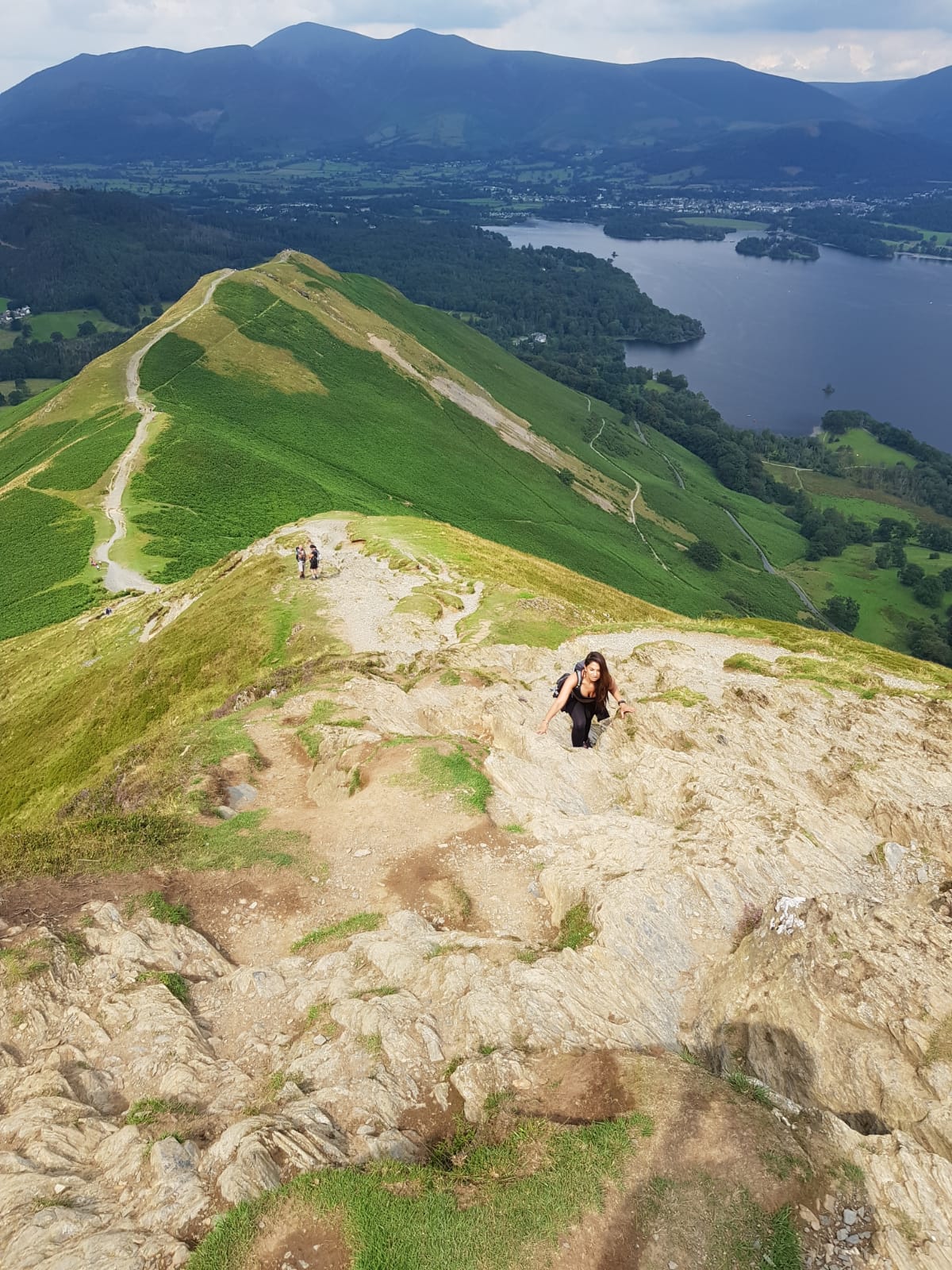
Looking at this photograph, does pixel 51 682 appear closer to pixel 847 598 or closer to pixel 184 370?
pixel 184 370

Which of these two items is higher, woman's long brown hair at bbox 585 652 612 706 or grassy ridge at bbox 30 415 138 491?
grassy ridge at bbox 30 415 138 491

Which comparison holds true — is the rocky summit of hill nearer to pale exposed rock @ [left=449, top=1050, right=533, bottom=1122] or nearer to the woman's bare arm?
pale exposed rock @ [left=449, top=1050, right=533, bottom=1122]

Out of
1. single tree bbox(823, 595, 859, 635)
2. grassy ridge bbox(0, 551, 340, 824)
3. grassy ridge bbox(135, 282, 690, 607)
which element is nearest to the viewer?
grassy ridge bbox(0, 551, 340, 824)

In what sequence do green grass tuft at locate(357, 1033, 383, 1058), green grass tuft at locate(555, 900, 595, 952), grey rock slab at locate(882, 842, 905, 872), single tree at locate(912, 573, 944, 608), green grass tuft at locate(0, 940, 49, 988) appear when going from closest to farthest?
green grass tuft at locate(357, 1033, 383, 1058), green grass tuft at locate(0, 940, 49, 988), green grass tuft at locate(555, 900, 595, 952), grey rock slab at locate(882, 842, 905, 872), single tree at locate(912, 573, 944, 608)

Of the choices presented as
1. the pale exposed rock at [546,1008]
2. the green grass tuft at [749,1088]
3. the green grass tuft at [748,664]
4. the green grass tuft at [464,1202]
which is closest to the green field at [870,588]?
the green grass tuft at [748,664]

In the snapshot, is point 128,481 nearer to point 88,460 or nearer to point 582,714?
point 88,460

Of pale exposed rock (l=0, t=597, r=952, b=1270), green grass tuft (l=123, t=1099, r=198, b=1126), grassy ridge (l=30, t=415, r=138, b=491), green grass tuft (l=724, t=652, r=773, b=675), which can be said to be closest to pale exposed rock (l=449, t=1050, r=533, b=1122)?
pale exposed rock (l=0, t=597, r=952, b=1270)
